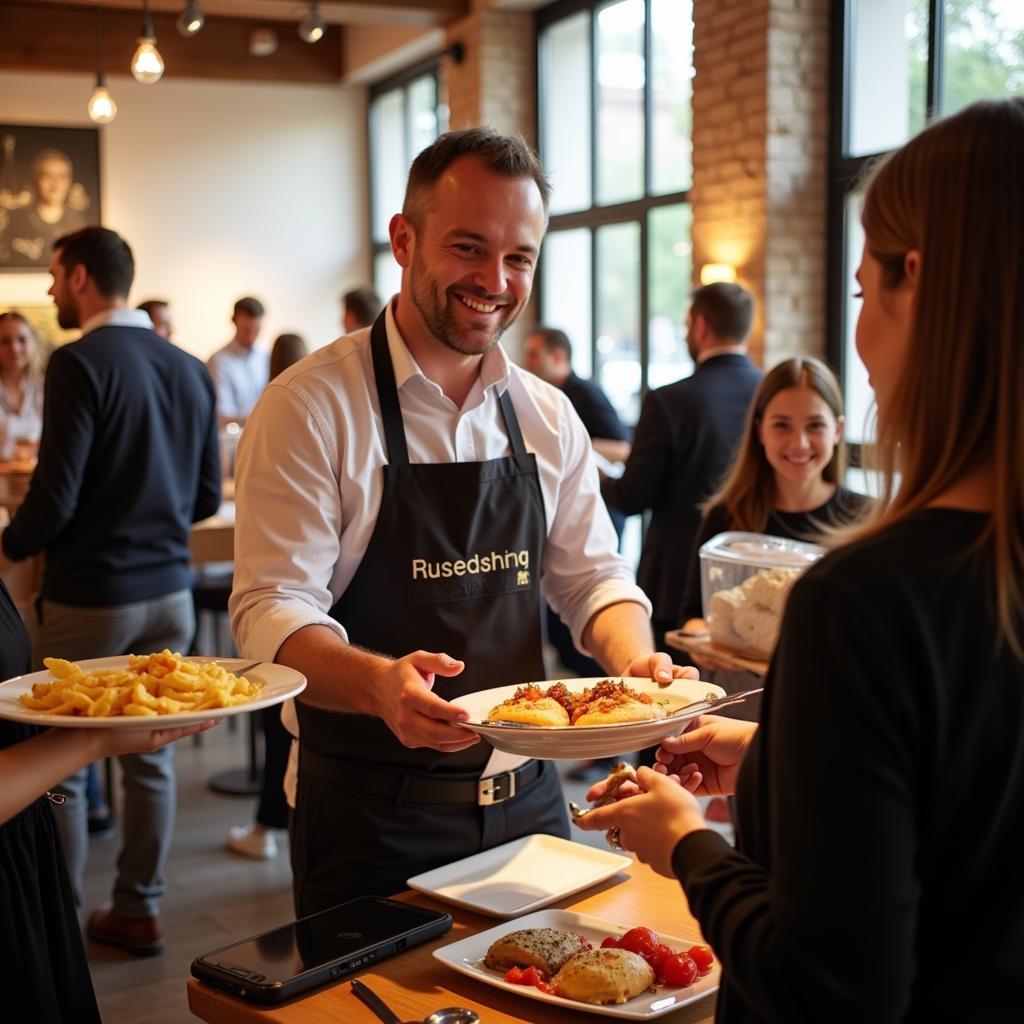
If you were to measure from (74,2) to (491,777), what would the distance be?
8.94 meters

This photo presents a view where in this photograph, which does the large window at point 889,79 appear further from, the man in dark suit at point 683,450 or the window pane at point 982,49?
the man in dark suit at point 683,450

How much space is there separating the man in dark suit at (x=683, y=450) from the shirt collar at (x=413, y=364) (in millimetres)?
2265

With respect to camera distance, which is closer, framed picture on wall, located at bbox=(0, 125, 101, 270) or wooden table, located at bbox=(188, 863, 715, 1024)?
wooden table, located at bbox=(188, 863, 715, 1024)

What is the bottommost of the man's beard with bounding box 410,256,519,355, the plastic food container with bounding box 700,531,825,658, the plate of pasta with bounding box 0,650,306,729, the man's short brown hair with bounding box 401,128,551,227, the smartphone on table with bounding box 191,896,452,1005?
the smartphone on table with bounding box 191,896,452,1005

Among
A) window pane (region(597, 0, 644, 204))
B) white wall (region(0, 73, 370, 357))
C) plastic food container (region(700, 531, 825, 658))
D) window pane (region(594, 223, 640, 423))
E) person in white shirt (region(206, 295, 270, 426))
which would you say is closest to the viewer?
plastic food container (region(700, 531, 825, 658))

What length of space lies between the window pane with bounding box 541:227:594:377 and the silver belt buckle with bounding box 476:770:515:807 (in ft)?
21.7

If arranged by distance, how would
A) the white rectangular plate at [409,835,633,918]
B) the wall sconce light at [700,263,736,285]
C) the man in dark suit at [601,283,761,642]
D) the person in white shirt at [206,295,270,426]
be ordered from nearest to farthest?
the white rectangular plate at [409,835,633,918]
the man in dark suit at [601,283,761,642]
the wall sconce light at [700,263,736,285]
the person in white shirt at [206,295,270,426]

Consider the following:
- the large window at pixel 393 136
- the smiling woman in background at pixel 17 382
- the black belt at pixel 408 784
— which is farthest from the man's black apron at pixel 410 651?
the large window at pixel 393 136

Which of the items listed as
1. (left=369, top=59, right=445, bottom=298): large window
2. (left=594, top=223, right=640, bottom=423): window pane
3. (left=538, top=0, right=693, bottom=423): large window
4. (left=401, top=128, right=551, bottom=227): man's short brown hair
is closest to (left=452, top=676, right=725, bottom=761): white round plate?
(left=401, top=128, right=551, bottom=227): man's short brown hair

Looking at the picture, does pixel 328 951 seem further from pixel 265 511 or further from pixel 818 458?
pixel 818 458

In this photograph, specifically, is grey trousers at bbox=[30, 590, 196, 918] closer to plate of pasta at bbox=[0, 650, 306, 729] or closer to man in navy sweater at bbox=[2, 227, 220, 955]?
man in navy sweater at bbox=[2, 227, 220, 955]

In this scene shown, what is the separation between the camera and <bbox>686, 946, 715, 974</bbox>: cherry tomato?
4.95 feet

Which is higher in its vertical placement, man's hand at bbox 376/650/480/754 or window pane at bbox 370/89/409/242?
window pane at bbox 370/89/409/242

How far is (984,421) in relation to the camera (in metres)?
0.95
